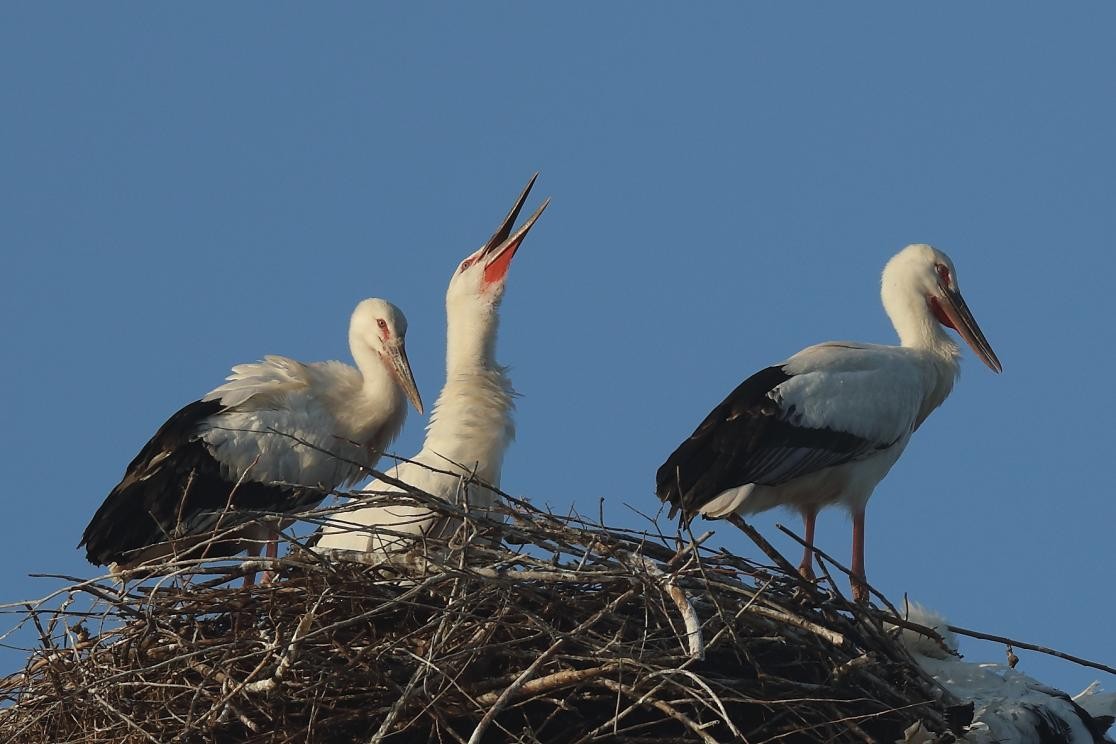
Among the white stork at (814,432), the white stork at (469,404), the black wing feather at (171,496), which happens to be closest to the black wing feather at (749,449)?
the white stork at (814,432)

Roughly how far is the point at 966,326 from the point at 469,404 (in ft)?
9.45

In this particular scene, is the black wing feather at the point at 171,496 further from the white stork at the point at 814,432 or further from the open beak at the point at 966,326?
the open beak at the point at 966,326

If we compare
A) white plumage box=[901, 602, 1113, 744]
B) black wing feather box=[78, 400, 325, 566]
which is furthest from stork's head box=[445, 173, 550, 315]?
white plumage box=[901, 602, 1113, 744]

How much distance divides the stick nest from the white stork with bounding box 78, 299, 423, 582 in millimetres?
2950

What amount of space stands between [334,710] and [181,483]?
12.3 feet

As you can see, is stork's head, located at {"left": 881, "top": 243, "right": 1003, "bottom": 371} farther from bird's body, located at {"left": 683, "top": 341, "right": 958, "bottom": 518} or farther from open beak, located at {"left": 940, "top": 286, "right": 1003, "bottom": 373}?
bird's body, located at {"left": 683, "top": 341, "right": 958, "bottom": 518}

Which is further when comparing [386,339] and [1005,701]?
[386,339]

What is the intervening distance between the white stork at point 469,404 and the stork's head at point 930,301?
195 centimetres

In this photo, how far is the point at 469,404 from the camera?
9.52m

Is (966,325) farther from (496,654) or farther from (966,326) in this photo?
(496,654)

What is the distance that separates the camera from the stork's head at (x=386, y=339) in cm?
1073

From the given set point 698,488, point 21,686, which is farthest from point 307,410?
point 21,686

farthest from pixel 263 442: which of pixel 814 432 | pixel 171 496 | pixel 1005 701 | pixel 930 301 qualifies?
pixel 1005 701

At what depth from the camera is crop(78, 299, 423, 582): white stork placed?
10.2 m
